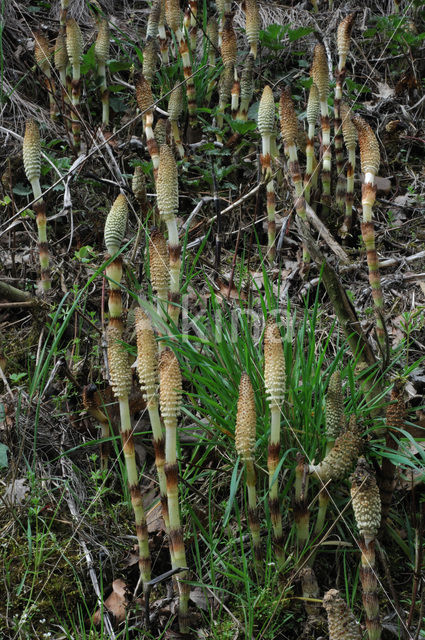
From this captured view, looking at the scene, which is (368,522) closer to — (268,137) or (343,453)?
(343,453)

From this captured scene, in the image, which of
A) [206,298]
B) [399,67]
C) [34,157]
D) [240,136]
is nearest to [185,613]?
[206,298]

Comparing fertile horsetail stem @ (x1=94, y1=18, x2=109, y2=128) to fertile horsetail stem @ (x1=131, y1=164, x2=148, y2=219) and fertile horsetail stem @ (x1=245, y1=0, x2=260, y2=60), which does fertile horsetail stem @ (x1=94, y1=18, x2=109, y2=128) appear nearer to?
fertile horsetail stem @ (x1=245, y1=0, x2=260, y2=60)

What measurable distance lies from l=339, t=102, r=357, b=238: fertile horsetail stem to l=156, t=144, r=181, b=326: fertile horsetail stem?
1.60 meters

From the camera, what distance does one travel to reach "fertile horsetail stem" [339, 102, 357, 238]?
3.53 meters

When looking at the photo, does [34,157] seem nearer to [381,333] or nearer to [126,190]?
[126,190]

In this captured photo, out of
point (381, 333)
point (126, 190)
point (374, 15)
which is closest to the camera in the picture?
point (381, 333)

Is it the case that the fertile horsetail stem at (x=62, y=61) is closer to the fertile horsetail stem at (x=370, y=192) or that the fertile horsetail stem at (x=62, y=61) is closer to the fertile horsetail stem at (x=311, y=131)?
the fertile horsetail stem at (x=311, y=131)

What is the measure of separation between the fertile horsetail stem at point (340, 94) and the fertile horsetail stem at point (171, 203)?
169 cm

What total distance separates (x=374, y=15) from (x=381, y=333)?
405 centimetres

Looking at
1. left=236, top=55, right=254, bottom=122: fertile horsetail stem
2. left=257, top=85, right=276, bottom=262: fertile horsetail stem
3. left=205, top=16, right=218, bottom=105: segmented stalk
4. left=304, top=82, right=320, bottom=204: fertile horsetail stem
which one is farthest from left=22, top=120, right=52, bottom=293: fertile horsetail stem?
left=205, top=16, right=218, bottom=105: segmented stalk

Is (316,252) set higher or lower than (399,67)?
lower

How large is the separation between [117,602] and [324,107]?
2.71 metres

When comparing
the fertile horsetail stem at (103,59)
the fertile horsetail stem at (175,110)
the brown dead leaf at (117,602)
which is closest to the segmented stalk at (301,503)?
Result: the brown dead leaf at (117,602)

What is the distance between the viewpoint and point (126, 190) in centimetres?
382
